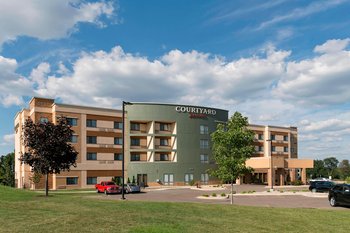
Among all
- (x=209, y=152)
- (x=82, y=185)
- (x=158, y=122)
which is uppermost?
(x=158, y=122)

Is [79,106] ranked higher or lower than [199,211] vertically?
higher

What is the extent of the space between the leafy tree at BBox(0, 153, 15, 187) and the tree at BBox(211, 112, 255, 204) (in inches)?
2477

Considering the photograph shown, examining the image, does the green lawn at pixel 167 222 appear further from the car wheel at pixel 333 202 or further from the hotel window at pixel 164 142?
the hotel window at pixel 164 142

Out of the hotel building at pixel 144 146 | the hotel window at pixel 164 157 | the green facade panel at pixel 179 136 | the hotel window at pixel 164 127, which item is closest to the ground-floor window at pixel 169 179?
the hotel building at pixel 144 146

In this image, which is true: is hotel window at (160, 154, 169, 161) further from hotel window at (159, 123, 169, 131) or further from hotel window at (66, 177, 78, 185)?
hotel window at (66, 177, 78, 185)

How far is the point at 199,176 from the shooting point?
239 ft

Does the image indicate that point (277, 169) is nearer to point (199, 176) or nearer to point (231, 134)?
point (199, 176)

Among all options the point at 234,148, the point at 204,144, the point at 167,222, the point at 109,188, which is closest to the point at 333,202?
the point at 234,148

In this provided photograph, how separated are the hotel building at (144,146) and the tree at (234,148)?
37.6 meters

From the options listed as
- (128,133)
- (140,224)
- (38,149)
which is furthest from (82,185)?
(140,224)

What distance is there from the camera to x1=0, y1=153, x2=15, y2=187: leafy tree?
78.0 meters

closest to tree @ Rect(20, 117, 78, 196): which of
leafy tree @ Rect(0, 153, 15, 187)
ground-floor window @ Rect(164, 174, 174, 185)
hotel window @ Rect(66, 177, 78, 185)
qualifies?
hotel window @ Rect(66, 177, 78, 185)

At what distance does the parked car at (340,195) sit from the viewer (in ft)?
Result: 80.4

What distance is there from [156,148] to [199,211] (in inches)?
2166
